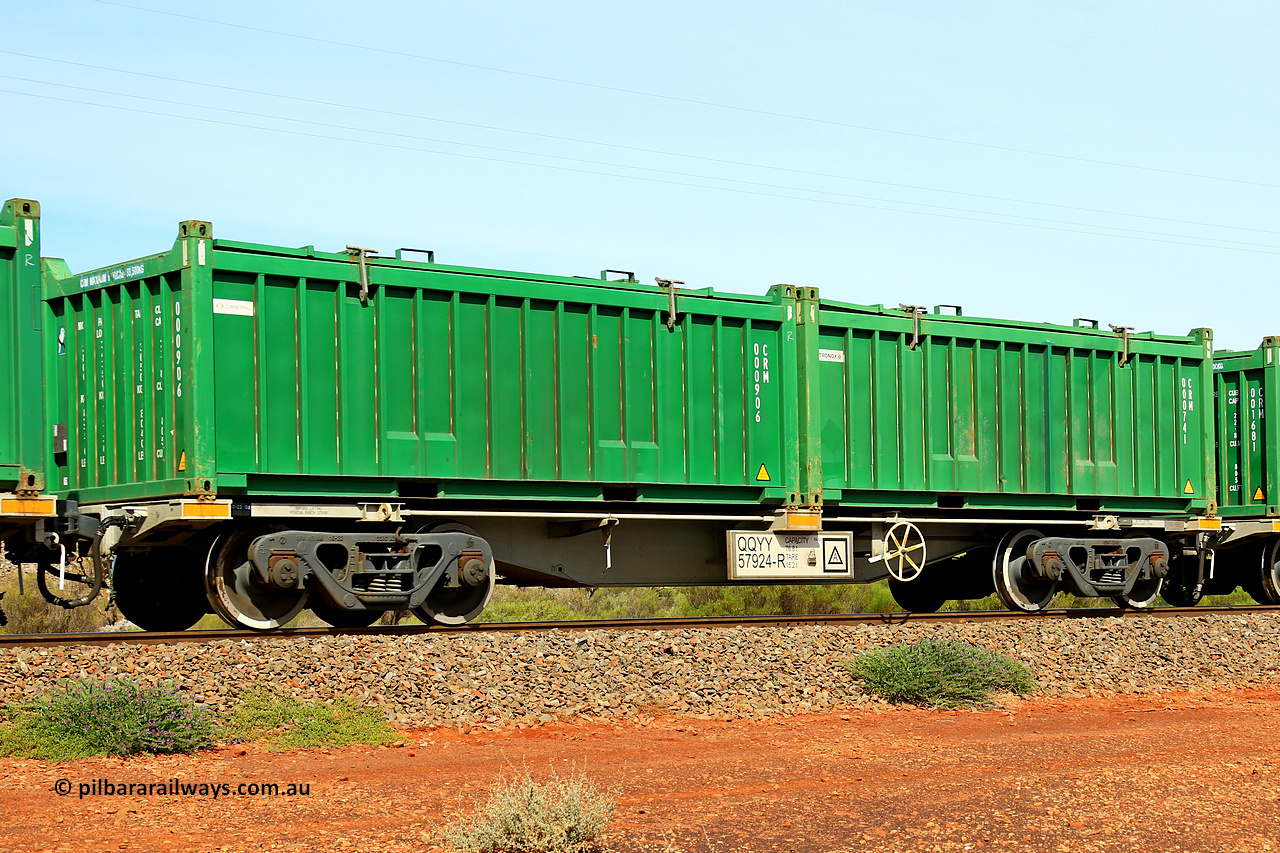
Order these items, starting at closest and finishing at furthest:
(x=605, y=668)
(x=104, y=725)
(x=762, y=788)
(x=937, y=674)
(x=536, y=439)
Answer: (x=762, y=788)
(x=104, y=725)
(x=605, y=668)
(x=937, y=674)
(x=536, y=439)

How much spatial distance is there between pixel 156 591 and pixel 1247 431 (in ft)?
49.5

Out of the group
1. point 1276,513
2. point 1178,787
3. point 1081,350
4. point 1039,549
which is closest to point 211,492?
point 1178,787

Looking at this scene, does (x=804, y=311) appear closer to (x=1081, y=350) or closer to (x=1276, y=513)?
(x=1081, y=350)

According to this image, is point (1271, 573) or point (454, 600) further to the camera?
point (1271, 573)

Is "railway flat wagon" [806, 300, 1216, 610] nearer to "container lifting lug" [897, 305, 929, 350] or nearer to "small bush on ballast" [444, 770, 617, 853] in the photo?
"container lifting lug" [897, 305, 929, 350]

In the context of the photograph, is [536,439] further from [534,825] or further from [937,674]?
[534,825]

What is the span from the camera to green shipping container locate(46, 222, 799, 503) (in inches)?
459

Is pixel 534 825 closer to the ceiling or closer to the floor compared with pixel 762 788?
closer to the ceiling

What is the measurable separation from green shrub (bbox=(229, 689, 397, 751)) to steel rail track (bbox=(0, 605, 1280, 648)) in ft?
4.07

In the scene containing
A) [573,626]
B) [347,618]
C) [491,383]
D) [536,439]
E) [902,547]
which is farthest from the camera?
[902,547]

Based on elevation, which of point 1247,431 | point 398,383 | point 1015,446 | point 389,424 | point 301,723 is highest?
point 398,383

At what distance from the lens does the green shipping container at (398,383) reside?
1166cm

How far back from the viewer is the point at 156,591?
13.2m

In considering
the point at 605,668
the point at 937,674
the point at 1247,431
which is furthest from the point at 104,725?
the point at 1247,431
